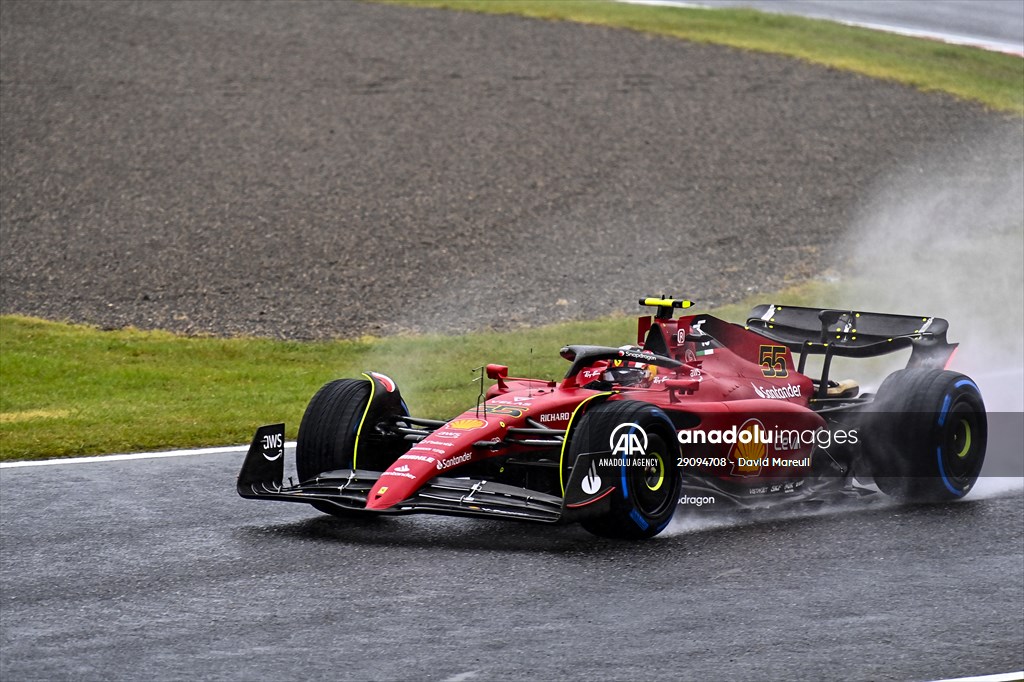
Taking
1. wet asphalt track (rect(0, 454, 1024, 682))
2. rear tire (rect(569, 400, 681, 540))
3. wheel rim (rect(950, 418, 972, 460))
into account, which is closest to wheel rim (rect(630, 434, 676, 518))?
rear tire (rect(569, 400, 681, 540))

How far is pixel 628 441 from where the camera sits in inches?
307

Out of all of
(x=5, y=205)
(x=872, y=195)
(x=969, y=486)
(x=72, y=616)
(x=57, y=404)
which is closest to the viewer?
(x=72, y=616)

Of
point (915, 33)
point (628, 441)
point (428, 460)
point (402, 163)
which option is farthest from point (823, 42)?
point (428, 460)

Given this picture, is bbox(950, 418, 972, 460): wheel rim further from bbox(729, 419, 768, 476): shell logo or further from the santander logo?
bbox(729, 419, 768, 476): shell logo

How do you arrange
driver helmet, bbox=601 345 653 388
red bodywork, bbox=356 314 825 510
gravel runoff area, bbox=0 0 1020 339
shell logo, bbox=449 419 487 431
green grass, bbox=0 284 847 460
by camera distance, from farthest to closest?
gravel runoff area, bbox=0 0 1020 339 → green grass, bbox=0 284 847 460 → driver helmet, bbox=601 345 653 388 → shell logo, bbox=449 419 487 431 → red bodywork, bbox=356 314 825 510

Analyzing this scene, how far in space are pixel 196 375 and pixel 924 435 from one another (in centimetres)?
791

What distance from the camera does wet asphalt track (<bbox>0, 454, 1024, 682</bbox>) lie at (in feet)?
20.5

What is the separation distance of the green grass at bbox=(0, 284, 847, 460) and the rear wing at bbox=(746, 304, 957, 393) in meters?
3.17

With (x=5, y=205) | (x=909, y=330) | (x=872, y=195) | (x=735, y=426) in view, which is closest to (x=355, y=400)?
(x=735, y=426)

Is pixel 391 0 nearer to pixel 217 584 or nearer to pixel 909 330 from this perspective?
pixel 909 330

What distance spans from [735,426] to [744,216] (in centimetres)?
1318

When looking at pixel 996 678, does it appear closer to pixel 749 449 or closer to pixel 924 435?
pixel 749 449

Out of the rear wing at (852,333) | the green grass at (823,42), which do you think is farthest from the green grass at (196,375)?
the green grass at (823,42)

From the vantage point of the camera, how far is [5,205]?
66.9ft
